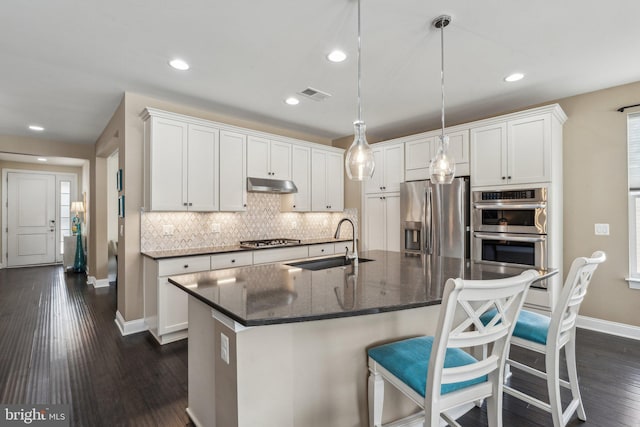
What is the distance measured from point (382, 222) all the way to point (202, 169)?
275cm

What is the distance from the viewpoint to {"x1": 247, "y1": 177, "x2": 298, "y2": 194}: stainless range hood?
4109mm

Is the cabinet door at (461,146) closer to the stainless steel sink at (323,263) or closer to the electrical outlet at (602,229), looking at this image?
the electrical outlet at (602,229)

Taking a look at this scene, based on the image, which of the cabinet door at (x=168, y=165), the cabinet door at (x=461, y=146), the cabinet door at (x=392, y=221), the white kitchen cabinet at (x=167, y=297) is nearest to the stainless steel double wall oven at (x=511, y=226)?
the cabinet door at (x=461, y=146)

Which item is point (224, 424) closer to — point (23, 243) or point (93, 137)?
point (93, 137)

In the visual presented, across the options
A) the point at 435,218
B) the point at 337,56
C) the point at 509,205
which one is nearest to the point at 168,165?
the point at 337,56

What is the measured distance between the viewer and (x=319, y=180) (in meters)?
5.07

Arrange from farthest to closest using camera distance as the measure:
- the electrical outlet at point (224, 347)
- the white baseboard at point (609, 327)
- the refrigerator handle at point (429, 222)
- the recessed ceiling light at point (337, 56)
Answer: the refrigerator handle at point (429, 222) < the white baseboard at point (609, 327) < the recessed ceiling light at point (337, 56) < the electrical outlet at point (224, 347)

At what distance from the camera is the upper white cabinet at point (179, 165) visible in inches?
132

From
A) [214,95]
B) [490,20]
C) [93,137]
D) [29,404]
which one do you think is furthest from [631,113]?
[93,137]

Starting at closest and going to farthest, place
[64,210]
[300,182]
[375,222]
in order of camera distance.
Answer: [300,182]
[375,222]
[64,210]

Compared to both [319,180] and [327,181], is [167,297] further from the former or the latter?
[327,181]

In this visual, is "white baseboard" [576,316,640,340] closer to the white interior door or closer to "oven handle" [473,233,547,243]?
"oven handle" [473,233,547,243]

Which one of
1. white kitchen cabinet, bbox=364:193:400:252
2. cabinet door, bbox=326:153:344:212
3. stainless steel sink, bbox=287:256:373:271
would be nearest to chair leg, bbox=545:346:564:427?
stainless steel sink, bbox=287:256:373:271

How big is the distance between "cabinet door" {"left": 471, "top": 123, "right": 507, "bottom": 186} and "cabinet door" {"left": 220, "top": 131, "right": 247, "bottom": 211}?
2.97 metres
